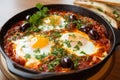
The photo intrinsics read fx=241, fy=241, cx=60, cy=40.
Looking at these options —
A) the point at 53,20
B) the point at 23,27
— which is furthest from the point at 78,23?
the point at 23,27

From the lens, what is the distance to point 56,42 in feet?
5.80

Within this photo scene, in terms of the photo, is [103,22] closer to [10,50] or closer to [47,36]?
[47,36]

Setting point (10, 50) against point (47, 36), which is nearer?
point (10, 50)

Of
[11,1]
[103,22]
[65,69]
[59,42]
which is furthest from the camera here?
[11,1]

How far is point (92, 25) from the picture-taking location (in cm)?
195

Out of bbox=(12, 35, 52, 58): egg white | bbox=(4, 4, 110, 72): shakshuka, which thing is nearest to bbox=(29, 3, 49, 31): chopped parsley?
bbox=(4, 4, 110, 72): shakshuka

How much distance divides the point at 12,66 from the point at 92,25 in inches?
31.9

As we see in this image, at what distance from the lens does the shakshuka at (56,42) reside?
1605 millimetres

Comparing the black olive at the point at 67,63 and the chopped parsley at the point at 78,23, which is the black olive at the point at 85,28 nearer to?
the chopped parsley at the point at 78,23

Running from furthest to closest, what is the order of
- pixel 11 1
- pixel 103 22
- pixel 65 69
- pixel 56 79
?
pixel 11 1, pixel 103 22, pixel 65 69, pixel 56 79

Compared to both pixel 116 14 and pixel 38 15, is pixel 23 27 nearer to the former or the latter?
pixel 38 15

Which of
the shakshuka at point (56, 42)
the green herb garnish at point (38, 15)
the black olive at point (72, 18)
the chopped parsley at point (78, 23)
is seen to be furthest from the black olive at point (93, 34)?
the green herb garnish at point (38, 15)

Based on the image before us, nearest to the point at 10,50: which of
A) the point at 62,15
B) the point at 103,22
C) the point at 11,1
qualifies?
the point at 62,15

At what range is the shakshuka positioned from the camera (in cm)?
161
